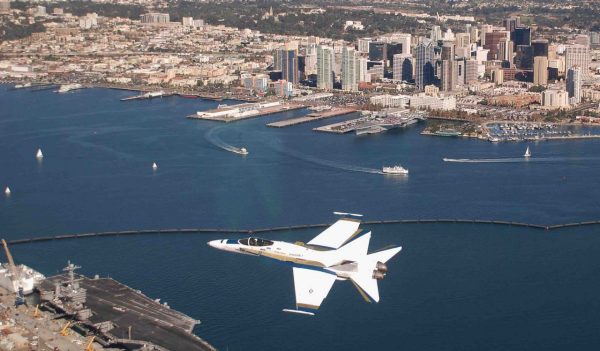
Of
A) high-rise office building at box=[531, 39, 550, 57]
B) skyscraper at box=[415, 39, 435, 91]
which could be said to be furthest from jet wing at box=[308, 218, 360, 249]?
high-rise office building at box=[531, 39, 550, 57]

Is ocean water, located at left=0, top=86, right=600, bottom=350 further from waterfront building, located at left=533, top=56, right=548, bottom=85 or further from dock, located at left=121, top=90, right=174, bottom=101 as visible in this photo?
waterfront building, located at left=533, top=56, right=548, bottom=85

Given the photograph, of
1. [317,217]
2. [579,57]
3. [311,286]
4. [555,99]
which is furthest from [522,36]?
[311,286]

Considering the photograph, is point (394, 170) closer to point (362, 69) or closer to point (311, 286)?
point (311, 286)

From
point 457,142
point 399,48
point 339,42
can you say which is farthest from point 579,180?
point 339,42

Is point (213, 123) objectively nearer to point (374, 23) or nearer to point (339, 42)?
point (339, 42)

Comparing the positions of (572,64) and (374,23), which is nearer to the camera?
(572,64)

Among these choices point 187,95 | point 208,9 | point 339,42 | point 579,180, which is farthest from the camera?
point 208,9

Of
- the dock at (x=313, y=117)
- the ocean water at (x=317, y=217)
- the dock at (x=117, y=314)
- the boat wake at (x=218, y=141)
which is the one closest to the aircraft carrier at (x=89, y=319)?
the dock at (x=117, y=314)
